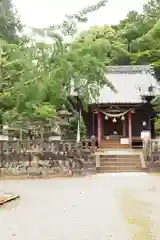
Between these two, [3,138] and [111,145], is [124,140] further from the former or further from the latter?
[3,138]

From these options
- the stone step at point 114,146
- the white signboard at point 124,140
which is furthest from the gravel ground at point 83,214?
the white signboard at point 124,140

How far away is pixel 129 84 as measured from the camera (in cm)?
3522

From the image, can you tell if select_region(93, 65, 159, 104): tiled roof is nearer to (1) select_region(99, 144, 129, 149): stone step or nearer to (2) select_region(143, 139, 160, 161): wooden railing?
(1) select_region(99, 144, 129, 149): stone step

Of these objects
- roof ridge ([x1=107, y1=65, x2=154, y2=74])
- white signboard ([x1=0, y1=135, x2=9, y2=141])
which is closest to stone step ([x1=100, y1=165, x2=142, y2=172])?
white signboard ([x1=0, y1=135, x2=9, y2=141])

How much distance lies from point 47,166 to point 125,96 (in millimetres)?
12582

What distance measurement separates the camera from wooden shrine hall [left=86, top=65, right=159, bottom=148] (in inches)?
1254

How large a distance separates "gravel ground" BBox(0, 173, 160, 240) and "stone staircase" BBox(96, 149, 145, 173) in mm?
7926

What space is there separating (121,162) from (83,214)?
1444 centimetres

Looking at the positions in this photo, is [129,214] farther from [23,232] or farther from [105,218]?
[23,232]

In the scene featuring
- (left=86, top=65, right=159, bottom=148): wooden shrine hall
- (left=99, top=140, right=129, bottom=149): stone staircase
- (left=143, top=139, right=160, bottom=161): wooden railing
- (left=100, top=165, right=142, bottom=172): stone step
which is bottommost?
(left=100, top=165, right=142, bottom=172): stone step

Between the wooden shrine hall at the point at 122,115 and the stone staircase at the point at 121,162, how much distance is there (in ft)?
23.7

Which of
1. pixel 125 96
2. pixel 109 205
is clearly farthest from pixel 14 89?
pixel 125 96

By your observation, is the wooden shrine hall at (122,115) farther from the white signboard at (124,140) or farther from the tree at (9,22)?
the tree at (9,22)

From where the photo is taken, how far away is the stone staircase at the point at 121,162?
23031mm
